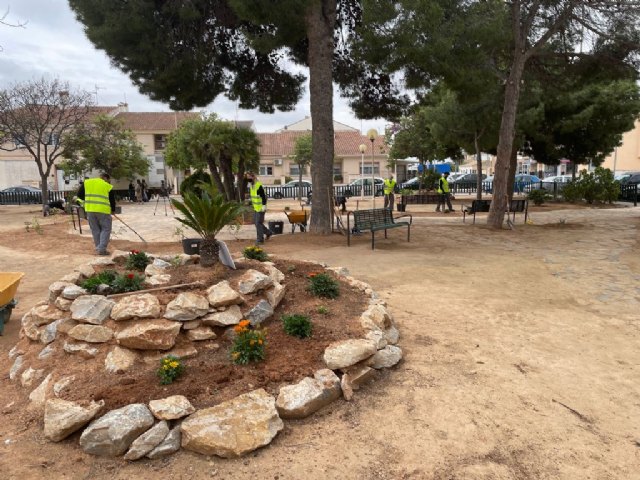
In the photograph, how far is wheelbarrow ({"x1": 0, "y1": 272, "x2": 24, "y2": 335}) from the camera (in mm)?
5031

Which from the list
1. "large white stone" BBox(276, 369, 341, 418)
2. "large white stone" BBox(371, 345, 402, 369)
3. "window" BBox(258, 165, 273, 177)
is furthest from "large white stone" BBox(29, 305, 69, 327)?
"window" BBox(258, 165, 273, 177)

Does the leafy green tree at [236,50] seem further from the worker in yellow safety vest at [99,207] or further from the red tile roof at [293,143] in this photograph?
the red tile roof at [293,143]

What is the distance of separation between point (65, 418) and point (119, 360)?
2.15 feet

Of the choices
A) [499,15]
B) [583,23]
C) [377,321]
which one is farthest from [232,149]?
[377,321]

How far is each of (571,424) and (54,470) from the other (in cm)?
330

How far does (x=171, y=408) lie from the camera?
3061 mm

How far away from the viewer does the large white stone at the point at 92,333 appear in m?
3.87

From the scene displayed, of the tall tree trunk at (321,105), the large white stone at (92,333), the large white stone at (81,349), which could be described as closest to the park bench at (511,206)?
the tall tree trunk at (321,105)

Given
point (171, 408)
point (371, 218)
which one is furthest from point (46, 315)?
point (371, 218)

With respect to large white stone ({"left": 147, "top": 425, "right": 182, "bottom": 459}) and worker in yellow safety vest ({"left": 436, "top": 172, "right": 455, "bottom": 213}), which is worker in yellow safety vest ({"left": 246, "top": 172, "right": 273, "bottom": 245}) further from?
worker in yellow safety vest ({"left": 436, "top": 172, "right": 455, "bottom": 213})

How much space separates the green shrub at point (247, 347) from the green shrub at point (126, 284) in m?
1.31

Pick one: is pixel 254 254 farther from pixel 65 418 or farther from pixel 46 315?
pixel 65 418

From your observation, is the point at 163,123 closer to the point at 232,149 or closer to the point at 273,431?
the point at 232,149

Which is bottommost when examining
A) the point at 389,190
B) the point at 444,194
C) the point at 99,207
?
the point at 444,194
